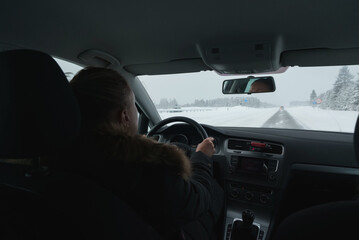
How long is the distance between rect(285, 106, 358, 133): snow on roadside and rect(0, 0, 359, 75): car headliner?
2.13 ft

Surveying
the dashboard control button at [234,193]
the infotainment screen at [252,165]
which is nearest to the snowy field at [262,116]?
the infotainment screen at [252,165]

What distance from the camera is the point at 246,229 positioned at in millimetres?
2641

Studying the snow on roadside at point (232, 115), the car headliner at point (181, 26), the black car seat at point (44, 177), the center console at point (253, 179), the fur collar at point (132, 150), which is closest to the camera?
the black car seat at point (44, 177)

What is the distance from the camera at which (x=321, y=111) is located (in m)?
3.00

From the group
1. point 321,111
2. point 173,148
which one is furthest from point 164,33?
point 321,111

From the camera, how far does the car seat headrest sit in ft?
2.90

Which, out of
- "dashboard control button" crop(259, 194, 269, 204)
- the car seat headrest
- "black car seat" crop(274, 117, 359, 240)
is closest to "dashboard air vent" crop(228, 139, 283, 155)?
"dashboard control button" crop(259, 194, 269, 204)

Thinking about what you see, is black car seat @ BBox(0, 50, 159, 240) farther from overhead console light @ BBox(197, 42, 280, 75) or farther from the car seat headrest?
overhead console light @ BBox(197, 42, 280, 75)

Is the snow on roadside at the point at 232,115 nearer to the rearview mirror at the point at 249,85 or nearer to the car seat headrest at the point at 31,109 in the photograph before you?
the rearview mirror at the point at 249,85

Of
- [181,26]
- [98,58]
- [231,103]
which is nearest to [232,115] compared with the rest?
[231,103]

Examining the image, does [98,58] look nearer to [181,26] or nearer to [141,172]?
[181,26]

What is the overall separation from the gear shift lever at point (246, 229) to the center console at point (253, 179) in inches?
1.4

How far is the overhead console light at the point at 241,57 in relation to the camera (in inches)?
95.0

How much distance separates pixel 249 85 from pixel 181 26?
132cm
